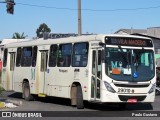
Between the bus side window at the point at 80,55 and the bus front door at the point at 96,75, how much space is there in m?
0.55

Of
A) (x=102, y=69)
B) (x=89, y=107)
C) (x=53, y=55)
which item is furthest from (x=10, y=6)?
(x=102, y=69)

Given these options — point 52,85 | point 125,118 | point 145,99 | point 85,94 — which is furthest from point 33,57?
point 125,118

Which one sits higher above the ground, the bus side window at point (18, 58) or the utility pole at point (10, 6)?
the utility pole at point (10, 6)

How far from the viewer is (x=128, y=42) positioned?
57.2ft

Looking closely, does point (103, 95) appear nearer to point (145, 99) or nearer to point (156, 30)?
point (145, 99)

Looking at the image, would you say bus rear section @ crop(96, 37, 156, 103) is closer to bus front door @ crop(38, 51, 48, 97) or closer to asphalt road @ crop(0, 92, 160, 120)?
asphalt road @ crop(0, 92, 160, 120)

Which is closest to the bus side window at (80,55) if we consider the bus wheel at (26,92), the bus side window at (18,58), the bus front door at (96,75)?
the bus front door at (96,75)

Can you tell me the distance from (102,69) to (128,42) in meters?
1.57

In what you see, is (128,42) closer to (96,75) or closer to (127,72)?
(127,72)

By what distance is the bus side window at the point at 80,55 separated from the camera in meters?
18.0

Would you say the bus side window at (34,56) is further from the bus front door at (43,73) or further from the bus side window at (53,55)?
the bus side window at (53,55)

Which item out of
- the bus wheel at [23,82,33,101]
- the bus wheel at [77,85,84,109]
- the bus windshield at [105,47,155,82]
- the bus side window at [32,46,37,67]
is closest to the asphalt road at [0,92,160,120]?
the bus wheel at [77,85,84,109]

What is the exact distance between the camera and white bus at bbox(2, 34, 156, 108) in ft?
55.1

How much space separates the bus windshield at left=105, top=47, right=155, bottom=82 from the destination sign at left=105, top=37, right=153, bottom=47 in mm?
231
